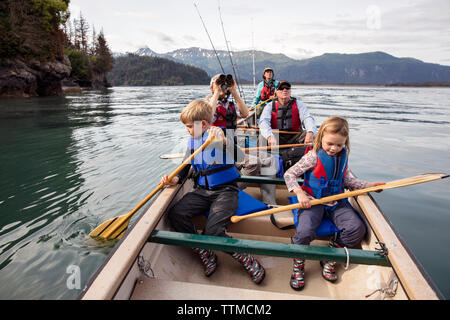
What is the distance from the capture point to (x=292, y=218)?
2.81 m

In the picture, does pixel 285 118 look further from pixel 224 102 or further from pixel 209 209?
pixel 209 209

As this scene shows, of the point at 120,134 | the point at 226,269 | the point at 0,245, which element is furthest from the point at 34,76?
the point at 226,269

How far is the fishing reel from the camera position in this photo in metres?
4.23

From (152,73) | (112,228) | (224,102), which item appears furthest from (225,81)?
(152,73)

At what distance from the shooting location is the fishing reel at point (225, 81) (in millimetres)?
4234

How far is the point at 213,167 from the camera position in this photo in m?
2.80

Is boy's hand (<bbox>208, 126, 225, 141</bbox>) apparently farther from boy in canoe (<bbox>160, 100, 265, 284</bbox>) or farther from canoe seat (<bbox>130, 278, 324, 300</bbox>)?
canoe seat (<bbox>130, 278, 324, 300</bbox>)

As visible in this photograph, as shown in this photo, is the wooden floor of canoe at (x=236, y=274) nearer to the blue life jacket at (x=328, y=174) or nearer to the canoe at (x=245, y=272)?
the canoe at (x=245, y=272)

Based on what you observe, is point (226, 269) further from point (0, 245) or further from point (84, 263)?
point (0, 245)

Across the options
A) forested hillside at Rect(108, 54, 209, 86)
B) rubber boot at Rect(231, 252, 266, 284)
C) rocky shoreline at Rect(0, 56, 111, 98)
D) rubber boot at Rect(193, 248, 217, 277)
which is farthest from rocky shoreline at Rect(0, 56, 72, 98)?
forested hillside at Rect(108, 54, 209, 86)

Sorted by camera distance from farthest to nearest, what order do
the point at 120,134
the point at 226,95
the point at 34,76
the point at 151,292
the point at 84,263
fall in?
the point at 34,76
the point at 120,134
the point at 226,95
the point at 84,263
the point at 151,292

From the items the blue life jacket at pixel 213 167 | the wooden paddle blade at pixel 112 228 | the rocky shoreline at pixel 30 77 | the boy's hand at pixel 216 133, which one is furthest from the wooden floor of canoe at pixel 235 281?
the rocky shoreline at pixel 30 77
